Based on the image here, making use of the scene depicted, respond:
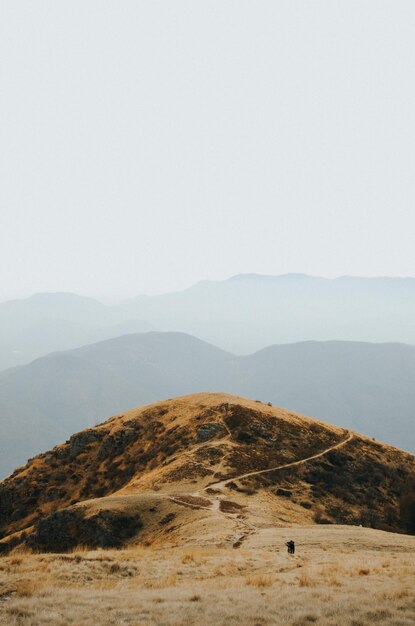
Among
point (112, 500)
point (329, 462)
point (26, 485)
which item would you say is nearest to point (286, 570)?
point (112, 500)

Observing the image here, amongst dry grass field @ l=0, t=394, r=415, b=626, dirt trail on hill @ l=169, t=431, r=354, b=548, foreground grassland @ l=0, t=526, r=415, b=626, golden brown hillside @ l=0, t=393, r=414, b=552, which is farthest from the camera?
golden brown hillside @ l=0, t=393, r=414, b=552

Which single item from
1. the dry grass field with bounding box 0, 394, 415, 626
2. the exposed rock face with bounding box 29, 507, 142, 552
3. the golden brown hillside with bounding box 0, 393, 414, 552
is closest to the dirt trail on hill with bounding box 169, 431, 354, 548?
the golden brown hillside with bounding box 0, 393, 414, 552

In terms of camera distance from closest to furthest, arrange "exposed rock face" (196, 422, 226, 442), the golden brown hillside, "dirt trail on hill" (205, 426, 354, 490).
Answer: the golden brown hillside
"dirt trail on hill" (205, 426, 354, 490)
"exposed rock face" (196, 422, 226, 442)

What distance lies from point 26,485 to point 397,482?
60.3 meters

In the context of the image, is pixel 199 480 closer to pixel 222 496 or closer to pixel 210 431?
pixel 222 496

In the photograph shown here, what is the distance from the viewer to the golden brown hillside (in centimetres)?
4800

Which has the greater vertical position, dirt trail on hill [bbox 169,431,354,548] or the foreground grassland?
the foreground grassland

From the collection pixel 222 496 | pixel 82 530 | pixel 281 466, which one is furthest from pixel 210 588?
pixel 281 466

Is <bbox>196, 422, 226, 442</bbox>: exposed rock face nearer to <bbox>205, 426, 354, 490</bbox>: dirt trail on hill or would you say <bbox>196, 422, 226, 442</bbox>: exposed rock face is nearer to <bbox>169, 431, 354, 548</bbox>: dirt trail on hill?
<bbox>169, 431, 354, 548</bbox>: dirt trail on hill

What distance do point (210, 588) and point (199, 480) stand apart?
3955 centimetres

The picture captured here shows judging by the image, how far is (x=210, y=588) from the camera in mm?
20188

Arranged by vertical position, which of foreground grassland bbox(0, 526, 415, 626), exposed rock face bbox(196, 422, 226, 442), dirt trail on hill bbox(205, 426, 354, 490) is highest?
foreground grassland bbox(0, 526, 415, 626)

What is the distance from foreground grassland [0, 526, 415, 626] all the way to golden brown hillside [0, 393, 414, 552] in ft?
29.6

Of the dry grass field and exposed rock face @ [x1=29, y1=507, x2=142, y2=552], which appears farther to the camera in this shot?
exposed rock face @ [x1=29, y1=507, x2=142, y2=552]
